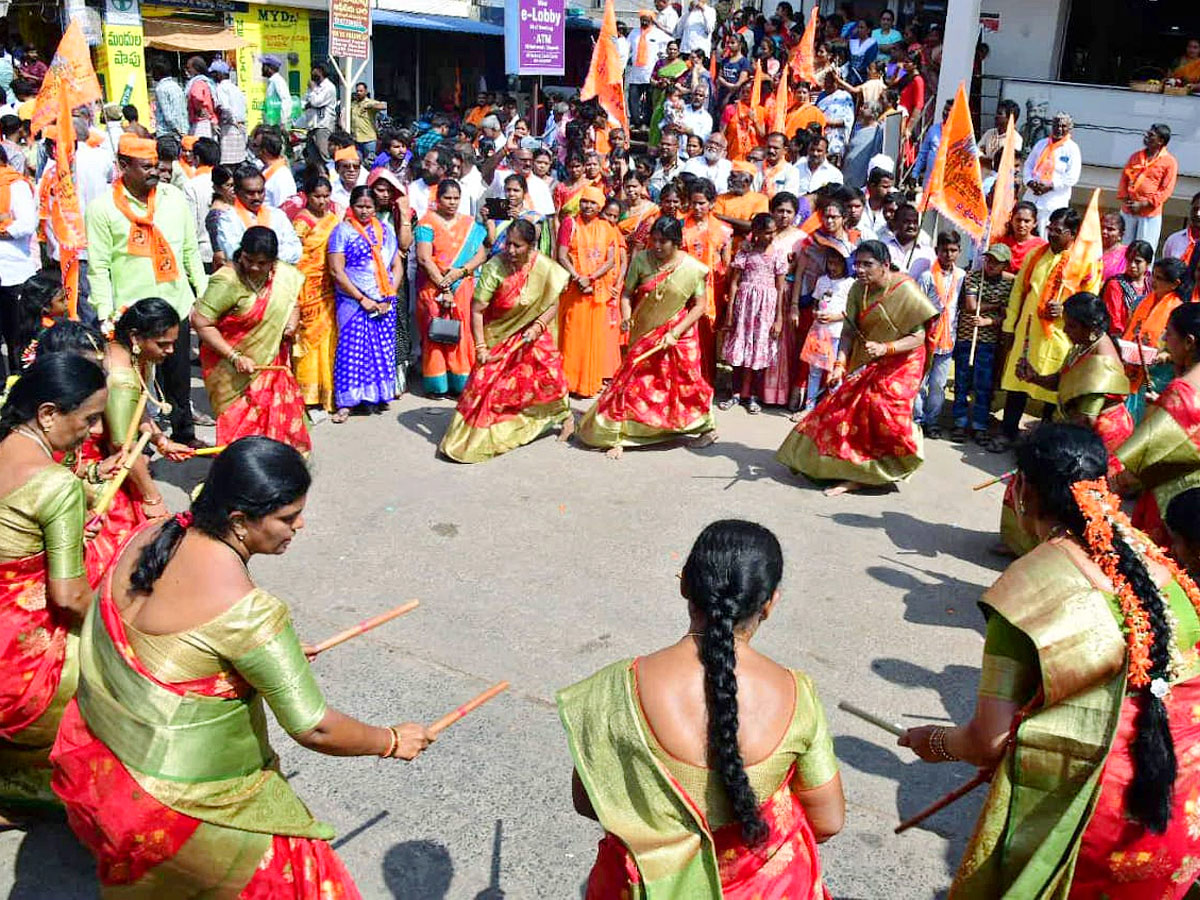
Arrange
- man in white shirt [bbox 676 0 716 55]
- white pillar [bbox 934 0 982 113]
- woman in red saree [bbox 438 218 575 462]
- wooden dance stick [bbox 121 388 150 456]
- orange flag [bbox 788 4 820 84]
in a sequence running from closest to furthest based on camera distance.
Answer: wooden dance stick [bbox 121 388 150 456] < woman in red saree [bbox 438 218 575 462] < white pillar [bbox 934 0 982 113] < orange flag [bbox 788 4 820 84] < man in white shirt [bbox 676 0 716 55]

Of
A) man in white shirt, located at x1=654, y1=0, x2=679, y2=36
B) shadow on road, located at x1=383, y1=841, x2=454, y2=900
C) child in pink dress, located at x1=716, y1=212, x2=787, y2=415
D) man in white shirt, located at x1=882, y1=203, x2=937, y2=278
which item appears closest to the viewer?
shadow on road, located at x1=383, y1=841, x2=454, y2=900

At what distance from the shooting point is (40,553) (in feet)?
10.4

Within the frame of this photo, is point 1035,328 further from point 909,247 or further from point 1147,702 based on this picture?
point 1147,702

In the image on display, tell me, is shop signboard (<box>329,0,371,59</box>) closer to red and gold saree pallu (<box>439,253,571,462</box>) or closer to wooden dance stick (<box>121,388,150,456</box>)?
red and gold saree pallu (<box>439,253,571,462</box>)

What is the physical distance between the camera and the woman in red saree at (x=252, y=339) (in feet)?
20.3

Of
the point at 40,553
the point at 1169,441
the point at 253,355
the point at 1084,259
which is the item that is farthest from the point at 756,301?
the point at 40,553

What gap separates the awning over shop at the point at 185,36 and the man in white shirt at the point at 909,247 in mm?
13098

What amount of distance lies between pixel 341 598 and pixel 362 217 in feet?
11.2

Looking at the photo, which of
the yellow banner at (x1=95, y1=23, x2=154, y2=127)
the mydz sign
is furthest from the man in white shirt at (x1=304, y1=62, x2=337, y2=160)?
the mydz sign

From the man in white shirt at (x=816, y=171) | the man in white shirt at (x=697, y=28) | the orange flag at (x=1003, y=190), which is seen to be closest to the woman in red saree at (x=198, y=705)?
the orange flag at (x=1003, y=190)

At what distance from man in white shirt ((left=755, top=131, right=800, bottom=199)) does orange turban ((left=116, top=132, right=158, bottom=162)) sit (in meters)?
5.51

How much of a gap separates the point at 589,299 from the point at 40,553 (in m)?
5.99

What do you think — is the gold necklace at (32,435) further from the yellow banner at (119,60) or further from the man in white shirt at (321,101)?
the yellow banner at (119,60)

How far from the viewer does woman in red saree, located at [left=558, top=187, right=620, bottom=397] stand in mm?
8641
